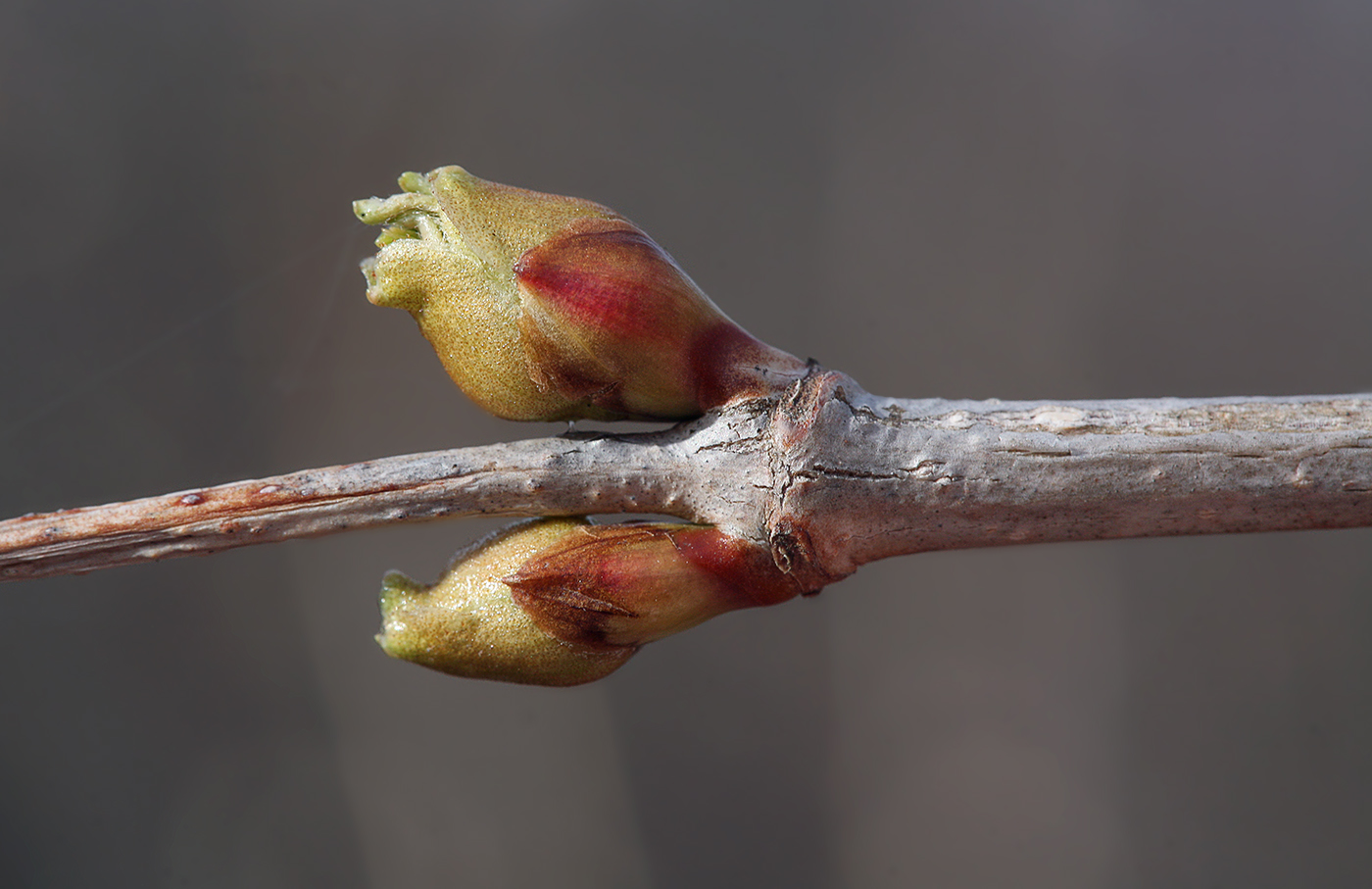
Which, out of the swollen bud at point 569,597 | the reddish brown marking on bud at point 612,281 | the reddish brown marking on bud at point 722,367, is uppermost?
the reddish brown marking on bud at point 612,281

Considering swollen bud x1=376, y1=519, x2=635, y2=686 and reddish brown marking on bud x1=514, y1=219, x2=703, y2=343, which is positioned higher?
reddish brown marking on bud x1=514, y1=219, x2=703, y2=343

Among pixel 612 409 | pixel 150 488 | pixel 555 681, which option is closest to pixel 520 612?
pixel 555 681

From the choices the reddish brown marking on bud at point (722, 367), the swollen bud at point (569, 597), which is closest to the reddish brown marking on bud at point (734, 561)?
the swollen bud at point (569, 597)

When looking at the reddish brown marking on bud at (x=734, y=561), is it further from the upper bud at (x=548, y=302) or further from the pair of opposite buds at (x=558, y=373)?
the upper bud at (x=548, y=302)

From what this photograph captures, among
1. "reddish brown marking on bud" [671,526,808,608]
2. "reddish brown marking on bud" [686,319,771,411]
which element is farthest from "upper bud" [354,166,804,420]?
"reddish brown marking on bud" [671,526,808,608]

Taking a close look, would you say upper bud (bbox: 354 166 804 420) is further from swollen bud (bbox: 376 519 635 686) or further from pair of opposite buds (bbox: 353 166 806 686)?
swollen bud (bbox: 376 519 635 686)

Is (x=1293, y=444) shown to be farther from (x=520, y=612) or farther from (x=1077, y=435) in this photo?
(x=520, y=612)
